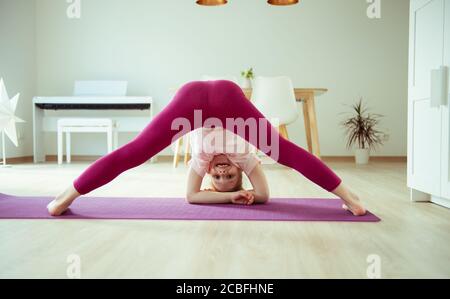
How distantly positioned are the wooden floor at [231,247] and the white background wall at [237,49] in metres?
4.21

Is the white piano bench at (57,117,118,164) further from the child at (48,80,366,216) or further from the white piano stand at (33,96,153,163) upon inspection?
the child at (48,80,366,216)

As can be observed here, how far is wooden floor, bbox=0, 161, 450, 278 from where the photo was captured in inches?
48.1

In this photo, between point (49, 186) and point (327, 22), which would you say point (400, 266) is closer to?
point (49, 186)

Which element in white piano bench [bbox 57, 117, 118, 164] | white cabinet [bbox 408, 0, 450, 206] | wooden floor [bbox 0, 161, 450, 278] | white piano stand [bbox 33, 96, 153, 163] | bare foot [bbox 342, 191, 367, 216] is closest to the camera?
wooden floor [bbox 0, 161, 450, 278]

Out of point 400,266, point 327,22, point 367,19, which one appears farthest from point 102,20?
point 400,266

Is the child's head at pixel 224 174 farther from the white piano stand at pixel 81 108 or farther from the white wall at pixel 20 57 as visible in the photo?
the white wall at pixel 20 57

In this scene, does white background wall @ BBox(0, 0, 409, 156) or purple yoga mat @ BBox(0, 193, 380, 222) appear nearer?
purple yoga mat @ BBox(0, 193, 380, 222)

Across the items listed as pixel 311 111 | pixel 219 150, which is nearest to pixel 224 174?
pixel 219 150

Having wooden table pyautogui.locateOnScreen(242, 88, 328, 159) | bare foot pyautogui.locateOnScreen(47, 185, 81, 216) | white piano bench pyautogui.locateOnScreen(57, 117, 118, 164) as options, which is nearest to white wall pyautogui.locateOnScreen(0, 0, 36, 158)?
white piano bench pyautogui.locateOnScreen(57, 117, 118, 164)

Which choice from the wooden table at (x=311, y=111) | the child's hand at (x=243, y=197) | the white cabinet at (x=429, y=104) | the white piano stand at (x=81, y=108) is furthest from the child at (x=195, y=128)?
the white piano stand at (x=81, y=108)

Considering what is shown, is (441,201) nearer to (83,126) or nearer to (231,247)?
(231,247)

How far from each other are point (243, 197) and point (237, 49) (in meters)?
4.34

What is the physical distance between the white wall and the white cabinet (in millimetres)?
4842
